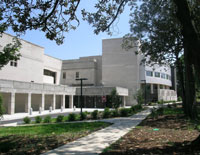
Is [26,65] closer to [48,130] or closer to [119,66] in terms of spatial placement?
[119,66]

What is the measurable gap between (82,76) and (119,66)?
1229cm

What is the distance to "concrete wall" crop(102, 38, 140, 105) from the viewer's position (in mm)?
55344

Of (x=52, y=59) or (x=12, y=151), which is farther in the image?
(x=52, y=59)

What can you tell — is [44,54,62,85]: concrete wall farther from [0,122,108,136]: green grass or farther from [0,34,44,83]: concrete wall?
[0,122,108,136]: green grass

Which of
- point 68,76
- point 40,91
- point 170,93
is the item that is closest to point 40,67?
point 40,91

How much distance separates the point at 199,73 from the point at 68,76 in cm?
5706

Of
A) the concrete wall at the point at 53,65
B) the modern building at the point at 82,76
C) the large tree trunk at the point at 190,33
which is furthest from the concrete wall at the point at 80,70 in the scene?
the large tree trunk at the point at 190,33

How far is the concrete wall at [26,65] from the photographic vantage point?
3333cm

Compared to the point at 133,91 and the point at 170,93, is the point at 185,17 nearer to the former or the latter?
the point at 133,91

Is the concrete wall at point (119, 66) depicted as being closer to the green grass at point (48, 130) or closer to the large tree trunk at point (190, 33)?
the green grass at point (48, 130)

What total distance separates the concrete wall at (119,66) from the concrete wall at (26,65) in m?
22.3

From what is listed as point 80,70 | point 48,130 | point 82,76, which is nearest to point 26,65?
point 80,70

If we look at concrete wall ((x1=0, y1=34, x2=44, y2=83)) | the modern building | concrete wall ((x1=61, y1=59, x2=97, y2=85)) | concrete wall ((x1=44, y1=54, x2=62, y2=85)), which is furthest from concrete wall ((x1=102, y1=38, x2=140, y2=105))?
concrete wall ((x1=0, y1=34, x2=44, y2=83))

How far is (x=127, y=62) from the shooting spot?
5622cm
